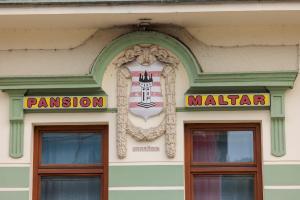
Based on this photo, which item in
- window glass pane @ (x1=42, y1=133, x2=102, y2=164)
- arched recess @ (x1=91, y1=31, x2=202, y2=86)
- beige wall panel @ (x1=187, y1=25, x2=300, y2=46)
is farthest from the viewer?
window glass pane @ (x1=42, y1=133, x2=102, y2=164)

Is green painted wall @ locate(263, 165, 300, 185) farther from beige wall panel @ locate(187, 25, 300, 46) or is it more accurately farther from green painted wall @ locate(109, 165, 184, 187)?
beige wall panel @ locate(187, 25, 300, 46)

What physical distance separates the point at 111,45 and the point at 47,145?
1.49 meters

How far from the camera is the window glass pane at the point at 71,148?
902cm

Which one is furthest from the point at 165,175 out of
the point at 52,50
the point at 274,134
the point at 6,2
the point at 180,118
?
the point at 6,2

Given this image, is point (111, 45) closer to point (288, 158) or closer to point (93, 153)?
point (93, 153)

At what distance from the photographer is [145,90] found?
29.0ft

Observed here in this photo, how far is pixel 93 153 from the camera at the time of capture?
29.6 feet

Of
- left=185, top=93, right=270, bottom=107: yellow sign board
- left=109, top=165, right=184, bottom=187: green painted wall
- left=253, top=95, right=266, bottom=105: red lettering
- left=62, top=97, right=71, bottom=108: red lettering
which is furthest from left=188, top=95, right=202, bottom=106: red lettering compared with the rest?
left=62, top=97, right=71, bottom=108: red lettering

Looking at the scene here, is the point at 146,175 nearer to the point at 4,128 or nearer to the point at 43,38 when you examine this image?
the point at 4,128

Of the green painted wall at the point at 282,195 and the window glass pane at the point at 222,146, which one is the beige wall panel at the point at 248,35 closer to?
the window glass pane at the point at 222,146

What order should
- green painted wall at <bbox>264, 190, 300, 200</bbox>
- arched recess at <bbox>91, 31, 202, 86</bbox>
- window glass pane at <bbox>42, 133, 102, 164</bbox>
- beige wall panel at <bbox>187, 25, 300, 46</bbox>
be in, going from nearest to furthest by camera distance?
1. green painted wall at <bbox>264, 190, 300, 200</bbox>
2. arched recess at <bbox>91, 31, 202, 86</bbox>
3. beige wall panel at <bbox>187, 25, 300, 46</bbox>
4. window glass pane at <bbox>42, 133, 102, 164</bbox>

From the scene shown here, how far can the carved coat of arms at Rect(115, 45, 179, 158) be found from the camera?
873 centimetres

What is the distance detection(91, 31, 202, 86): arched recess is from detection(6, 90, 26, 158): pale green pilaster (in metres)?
0.98

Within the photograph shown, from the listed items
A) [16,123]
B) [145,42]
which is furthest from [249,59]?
[16,123]
